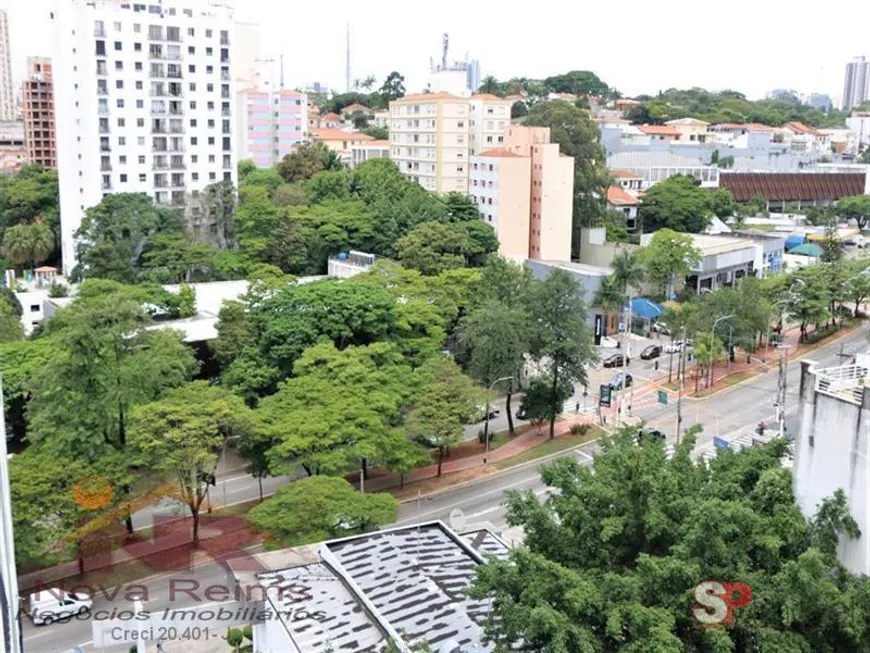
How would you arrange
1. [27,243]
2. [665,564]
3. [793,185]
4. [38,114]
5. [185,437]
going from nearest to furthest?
[665,564], [185,437], [27,243], [793,185], [38,114]

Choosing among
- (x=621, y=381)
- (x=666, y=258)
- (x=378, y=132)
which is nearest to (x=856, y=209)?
(x=666, y=258)

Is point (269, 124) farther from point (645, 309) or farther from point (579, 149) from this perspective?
point (645, 309)

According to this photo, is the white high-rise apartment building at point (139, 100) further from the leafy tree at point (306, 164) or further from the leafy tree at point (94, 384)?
the leafy tree at point (94, 384)

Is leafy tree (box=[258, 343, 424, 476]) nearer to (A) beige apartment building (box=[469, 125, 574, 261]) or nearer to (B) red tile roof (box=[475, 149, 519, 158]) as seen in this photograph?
(A) beige apartment building (box=[469, 125, 574, 261])

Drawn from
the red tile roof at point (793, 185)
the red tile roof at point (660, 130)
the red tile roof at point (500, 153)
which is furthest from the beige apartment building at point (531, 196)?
the red tile roof at point (660, 130)

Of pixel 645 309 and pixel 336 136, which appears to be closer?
pixel 645 309

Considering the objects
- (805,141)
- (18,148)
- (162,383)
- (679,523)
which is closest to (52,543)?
(162,383)

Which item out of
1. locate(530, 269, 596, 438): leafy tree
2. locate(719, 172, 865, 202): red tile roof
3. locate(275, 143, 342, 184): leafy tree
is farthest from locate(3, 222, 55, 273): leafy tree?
locate(719, 172, 865, 202): red tile roof
